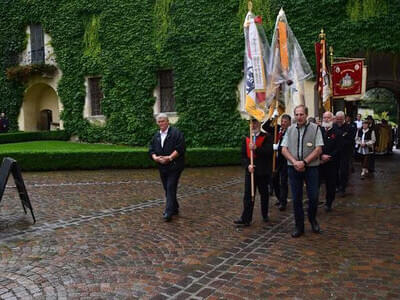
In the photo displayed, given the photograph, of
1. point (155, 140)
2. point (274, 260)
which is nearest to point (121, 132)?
point (155, 140)

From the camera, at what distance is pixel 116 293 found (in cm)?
378

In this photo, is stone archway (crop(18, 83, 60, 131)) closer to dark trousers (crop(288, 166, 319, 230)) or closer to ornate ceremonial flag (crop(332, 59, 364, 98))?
ornate ceremonial flag (crop(332, 59, 364, 98))

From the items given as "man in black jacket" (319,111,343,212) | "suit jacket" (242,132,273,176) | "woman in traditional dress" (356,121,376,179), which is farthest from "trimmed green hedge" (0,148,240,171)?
"suit jacket" (242,132,273,176)

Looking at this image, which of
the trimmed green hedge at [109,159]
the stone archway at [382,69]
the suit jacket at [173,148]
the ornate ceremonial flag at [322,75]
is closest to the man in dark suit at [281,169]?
the suit jacket at [173,148]

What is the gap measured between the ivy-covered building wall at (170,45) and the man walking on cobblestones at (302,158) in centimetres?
1114

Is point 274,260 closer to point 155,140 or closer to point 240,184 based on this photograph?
point 155,140

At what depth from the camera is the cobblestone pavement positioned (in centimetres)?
386

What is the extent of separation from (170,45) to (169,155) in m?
13.3

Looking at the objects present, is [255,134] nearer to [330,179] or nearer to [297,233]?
[297,233]

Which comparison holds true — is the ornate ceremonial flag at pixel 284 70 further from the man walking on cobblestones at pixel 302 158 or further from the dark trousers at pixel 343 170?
the dark trousers at pixel 343 170

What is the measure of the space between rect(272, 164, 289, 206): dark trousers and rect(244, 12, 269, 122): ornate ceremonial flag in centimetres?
153

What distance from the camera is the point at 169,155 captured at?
22.4ft

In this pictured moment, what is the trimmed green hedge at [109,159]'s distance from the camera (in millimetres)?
14438

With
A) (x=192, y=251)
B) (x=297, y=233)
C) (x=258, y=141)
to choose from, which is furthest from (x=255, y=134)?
(x=192, y=251)
